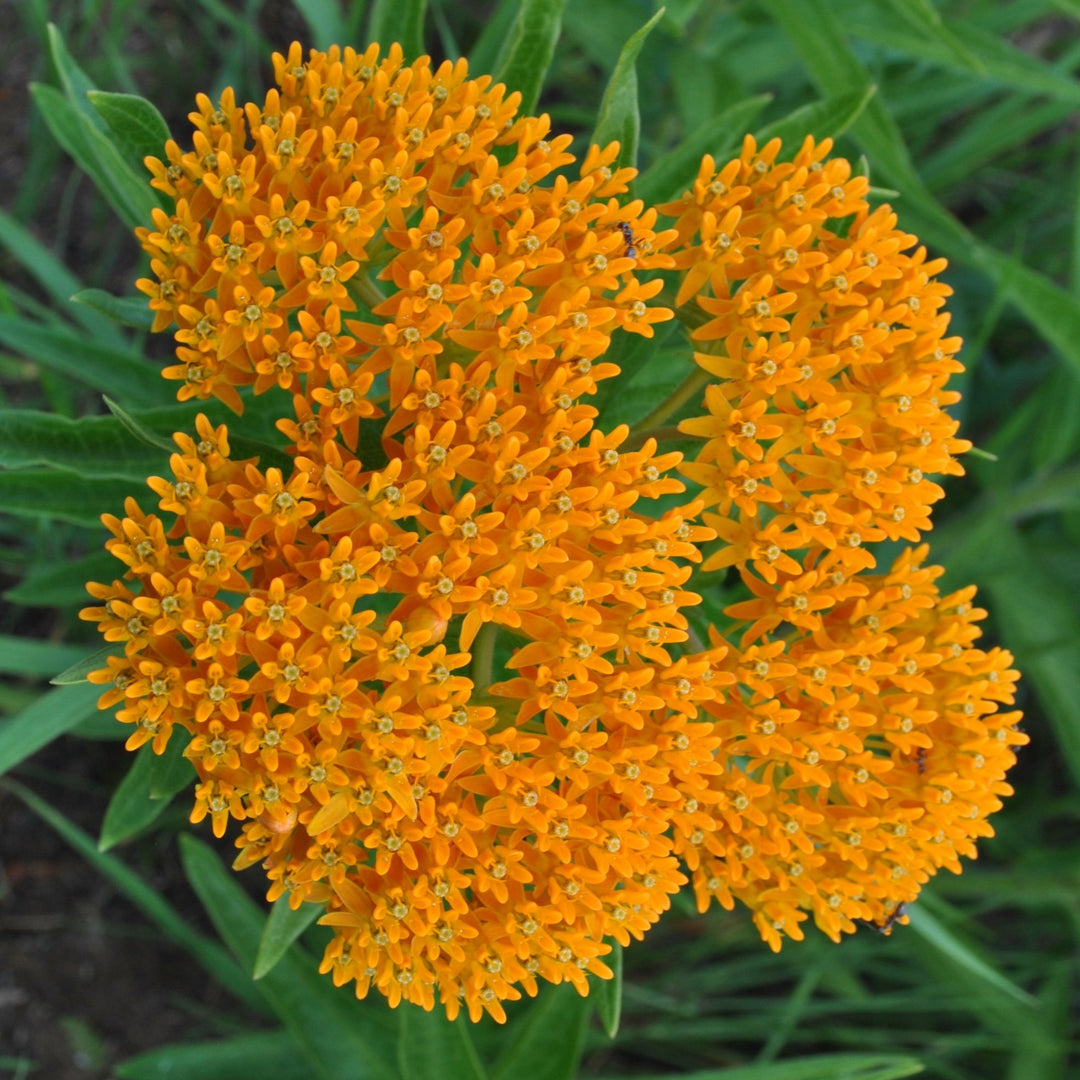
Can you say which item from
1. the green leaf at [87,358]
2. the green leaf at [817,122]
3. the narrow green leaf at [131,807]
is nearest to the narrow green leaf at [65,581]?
the green leaf at [87,358]

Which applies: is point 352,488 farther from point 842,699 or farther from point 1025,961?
point 1025,961

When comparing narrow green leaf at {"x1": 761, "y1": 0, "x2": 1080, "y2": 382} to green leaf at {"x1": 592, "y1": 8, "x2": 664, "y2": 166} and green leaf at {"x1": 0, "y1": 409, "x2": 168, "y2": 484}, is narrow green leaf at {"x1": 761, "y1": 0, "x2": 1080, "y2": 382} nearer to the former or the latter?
green leaf at {"x1": 592, "y1": 8, "x2": 664, "y2": 166}

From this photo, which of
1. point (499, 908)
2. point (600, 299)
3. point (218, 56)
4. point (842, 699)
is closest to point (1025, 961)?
A: point (842, 699)

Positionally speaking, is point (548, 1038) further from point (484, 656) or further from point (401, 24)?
point (401, 24)

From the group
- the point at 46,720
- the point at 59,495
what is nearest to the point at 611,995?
the point at 46,720

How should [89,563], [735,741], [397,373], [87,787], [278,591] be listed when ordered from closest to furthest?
[278,591] < [397,373] < [735,741] < [89,563] < [87,787]
